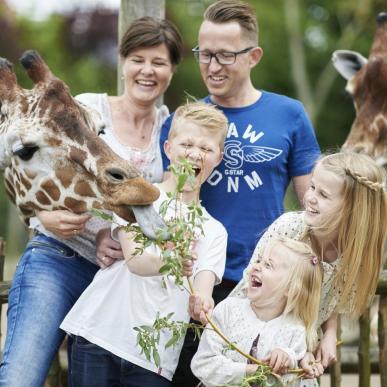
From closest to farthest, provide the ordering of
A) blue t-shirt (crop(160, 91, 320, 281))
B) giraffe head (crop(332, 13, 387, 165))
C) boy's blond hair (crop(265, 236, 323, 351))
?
boy's blond hair (crop(265, 236, 323, 351)) < blue t-shirt (crop(160, 91, 320, 281)) < giraffe head (crop(332, 13, 387, 165))

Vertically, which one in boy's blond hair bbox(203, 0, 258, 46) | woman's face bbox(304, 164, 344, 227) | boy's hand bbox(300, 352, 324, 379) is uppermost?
boy's blond hair bbox(203, 0, 258, 46)

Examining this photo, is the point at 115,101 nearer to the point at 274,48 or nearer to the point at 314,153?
the point at 314,153

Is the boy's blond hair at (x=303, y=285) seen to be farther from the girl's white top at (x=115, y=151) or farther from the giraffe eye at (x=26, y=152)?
the giraffe eye at (x=26, y=152)

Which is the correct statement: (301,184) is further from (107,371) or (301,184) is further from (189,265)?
(107,371)

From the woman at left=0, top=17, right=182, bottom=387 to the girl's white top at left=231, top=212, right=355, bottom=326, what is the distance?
571 millimetres

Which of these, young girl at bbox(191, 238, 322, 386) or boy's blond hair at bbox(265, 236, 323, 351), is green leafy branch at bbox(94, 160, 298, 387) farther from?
boy's blond hair at bbox(265, 236, 323, 351)

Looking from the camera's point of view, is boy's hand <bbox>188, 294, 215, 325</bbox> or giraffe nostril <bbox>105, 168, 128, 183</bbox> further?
giraffe nostril <bbox>105, 168, 128, 183</bbox>

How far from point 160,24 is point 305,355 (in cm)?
174

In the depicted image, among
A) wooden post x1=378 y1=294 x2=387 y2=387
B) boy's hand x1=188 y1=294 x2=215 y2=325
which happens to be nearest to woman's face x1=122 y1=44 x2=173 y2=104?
boy's hand x1=188 y1=294 x2=215 y2=325

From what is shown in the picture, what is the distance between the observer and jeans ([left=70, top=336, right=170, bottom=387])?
12.6 feet

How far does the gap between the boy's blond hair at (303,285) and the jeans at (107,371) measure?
2.11ft

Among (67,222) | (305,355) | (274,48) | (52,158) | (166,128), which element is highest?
(274,48)

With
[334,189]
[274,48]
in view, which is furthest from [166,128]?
[274,48]

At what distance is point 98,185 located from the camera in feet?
12.7
